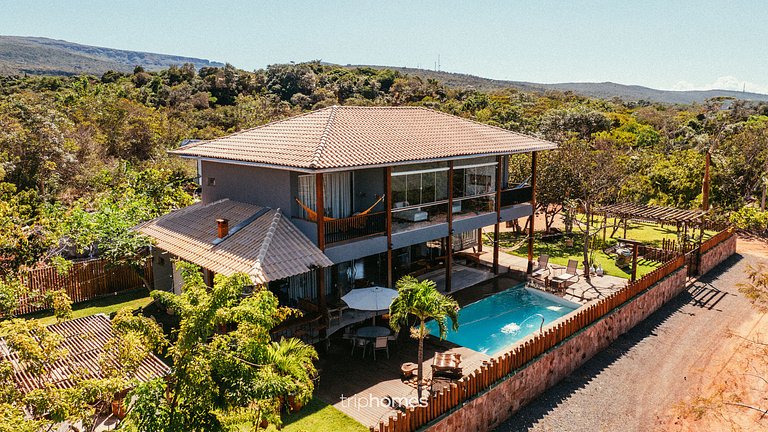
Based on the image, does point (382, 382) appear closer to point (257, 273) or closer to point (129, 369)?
point (257, 273)

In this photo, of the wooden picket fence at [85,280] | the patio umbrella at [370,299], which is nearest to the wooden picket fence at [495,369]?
the patio umbrella at [370,299]

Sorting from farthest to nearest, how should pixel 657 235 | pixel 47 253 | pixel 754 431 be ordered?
pixel 657 235, pixel 47 253, pixel 754 431

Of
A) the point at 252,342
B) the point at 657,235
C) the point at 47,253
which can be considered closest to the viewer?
the point at 252,342

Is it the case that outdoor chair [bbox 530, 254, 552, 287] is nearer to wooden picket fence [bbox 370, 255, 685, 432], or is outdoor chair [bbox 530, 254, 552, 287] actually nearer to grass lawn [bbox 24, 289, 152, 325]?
wooden picket fence [bbox 370, 255, 685, 432]

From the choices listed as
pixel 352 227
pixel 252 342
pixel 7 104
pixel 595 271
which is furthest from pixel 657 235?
pixel 7 104

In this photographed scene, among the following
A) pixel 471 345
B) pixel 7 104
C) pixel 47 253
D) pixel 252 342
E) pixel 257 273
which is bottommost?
pixel 471 345

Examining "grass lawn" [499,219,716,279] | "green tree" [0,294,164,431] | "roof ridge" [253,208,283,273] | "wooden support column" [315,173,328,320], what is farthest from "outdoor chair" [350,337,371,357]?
"grass lawn" [499,219,716,279]

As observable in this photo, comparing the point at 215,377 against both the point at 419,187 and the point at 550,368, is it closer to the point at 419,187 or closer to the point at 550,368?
the point at 550,368
